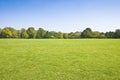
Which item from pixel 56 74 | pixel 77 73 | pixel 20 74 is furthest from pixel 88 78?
pixel 20 74

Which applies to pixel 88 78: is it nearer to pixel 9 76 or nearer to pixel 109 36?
pixel 9 76

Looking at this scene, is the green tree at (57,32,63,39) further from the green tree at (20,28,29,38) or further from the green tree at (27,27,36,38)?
the green tree at (20,28,29,38)

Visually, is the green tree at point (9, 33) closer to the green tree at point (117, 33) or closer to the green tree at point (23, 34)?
the green tree at point (23, 34)

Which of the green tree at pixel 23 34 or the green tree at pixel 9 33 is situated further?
the green tree at pixel 23 34

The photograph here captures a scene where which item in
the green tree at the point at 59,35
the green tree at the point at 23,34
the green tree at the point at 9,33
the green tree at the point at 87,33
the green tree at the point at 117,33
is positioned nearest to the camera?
the green tree at the point at 117,33

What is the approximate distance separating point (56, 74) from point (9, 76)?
219 cm

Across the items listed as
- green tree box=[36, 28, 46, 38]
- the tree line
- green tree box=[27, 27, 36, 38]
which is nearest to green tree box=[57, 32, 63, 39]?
the tree line

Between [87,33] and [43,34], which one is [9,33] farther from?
[87,33]

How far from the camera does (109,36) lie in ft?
404

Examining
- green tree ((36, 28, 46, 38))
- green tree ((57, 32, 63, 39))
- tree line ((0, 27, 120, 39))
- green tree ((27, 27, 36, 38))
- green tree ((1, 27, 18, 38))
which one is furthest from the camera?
green tree ((57, 32, 63, 39))

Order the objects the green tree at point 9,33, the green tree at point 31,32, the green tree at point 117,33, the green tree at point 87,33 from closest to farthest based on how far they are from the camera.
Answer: the green tree at point 117,33, the green tree at point 9,33, the green tree at point 31,32, the green tree at point 87,33

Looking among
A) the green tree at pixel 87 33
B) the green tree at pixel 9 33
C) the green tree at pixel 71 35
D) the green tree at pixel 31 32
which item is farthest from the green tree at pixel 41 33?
the green tree at pixel 87 33

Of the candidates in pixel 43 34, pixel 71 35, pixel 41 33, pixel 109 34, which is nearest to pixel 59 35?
pixel 71 35

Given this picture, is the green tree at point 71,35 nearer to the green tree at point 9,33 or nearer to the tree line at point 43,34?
the tree line at point 43,34
